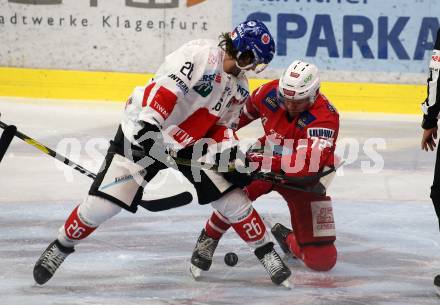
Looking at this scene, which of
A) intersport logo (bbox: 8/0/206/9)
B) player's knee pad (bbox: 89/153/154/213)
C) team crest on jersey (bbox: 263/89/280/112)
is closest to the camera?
player's knee pad (bbox: 89/153/154/213)

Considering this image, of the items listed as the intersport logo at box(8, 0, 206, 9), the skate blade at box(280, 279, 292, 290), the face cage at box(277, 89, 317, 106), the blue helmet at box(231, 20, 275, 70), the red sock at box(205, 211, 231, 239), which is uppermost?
the blue helmet at box(231, 20, 275, 70)

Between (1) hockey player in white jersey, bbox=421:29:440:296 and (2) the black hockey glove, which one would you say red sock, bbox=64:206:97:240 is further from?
(1) hockey player in white jersey, bbox=421:29:440:296

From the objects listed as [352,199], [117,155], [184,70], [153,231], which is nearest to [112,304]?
[117,155]

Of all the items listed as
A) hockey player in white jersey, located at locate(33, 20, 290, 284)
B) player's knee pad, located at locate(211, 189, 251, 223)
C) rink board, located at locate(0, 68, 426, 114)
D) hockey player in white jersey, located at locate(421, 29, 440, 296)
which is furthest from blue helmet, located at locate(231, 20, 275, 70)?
rink board, located at locate(0, 68, 426, 114)

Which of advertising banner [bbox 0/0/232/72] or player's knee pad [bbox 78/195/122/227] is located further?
A: advertising banner [bbox 0/0/232/72]

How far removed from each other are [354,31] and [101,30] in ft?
7.73

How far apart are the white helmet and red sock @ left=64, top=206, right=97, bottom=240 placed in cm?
104

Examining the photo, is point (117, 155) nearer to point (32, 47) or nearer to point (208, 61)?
point (208, 61)

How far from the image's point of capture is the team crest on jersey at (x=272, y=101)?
4.58 meters

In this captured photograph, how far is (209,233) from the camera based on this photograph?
14.4 ft

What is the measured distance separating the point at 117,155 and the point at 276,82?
95cm

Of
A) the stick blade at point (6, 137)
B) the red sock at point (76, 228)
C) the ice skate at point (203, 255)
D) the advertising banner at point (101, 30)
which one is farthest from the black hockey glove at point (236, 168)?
the advertising banner at point (101, 30)

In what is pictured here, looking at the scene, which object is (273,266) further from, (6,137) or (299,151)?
(6,137)

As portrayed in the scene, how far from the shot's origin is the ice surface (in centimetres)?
398
